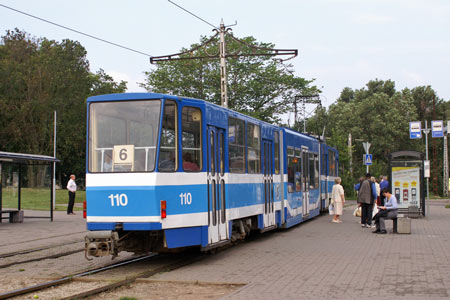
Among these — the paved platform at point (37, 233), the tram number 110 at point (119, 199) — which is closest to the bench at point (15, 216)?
the paved platform at point (37, 233)

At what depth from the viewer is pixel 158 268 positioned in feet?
35.5

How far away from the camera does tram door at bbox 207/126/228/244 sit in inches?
459

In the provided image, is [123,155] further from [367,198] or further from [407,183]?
[407,183]

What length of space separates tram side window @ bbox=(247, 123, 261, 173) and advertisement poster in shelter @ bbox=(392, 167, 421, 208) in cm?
1039

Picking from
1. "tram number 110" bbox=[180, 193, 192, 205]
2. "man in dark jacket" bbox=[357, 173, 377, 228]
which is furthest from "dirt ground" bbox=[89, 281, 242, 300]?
"man in dark jacket" bbox=[357, 173, 377, 228]

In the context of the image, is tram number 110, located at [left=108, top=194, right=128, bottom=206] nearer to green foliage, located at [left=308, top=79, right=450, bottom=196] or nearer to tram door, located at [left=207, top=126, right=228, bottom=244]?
tram door, located at [left=207, top=126, right=228, bottom=244]

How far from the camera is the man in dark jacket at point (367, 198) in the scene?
19289mm

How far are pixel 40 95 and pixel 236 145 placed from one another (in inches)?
1629

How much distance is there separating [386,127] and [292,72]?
16480mm

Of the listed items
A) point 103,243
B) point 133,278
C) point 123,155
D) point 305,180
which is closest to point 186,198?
point 123,155

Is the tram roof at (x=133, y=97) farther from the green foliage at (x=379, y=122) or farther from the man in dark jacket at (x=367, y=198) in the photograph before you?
the green foliage at (x=379, y=122)

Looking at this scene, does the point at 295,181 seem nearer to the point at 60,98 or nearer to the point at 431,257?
the point at 431,257

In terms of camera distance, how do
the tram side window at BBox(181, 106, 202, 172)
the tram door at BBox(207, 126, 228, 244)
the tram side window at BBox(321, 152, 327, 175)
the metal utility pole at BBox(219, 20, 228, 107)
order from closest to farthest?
1. the tram side window at BBox(181, 106, 202, 172)
2. the tram door at BBox(207, 126, 228, 244)
3. the metal utility pole at BBox(219, 20, 228, 107)
4. the tram side window at BBox(321, 152, 327, 175)

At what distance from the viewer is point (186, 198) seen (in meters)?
10.9
